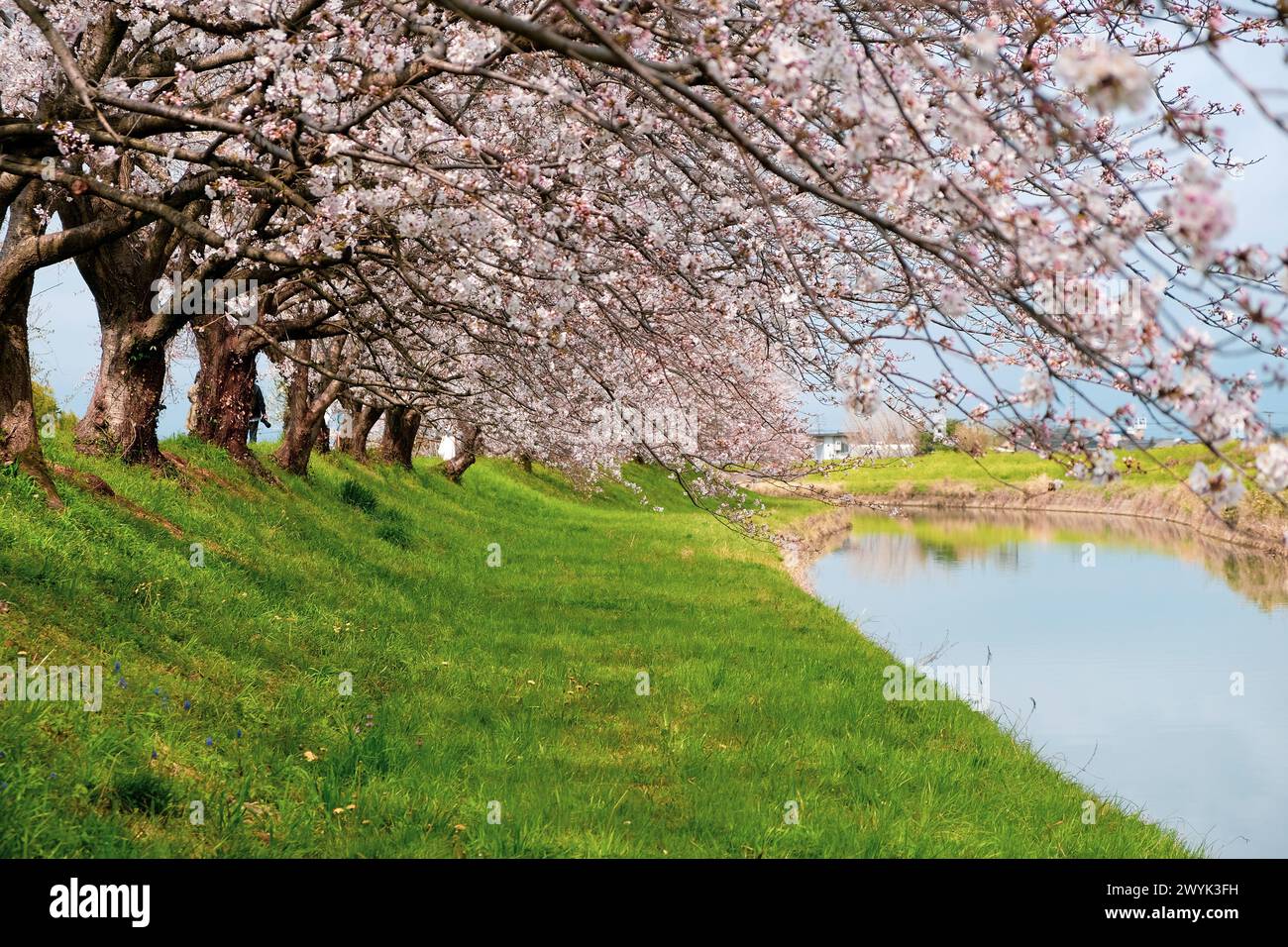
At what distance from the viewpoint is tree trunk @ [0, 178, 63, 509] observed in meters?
8.25

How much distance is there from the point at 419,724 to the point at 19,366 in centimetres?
541

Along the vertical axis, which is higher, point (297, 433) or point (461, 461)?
point (297, 433)

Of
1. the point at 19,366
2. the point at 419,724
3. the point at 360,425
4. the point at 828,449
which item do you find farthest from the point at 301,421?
the point at 828,449

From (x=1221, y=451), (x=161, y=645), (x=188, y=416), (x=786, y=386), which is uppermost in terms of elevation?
(x=786, y=386)

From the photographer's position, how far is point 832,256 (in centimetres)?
802

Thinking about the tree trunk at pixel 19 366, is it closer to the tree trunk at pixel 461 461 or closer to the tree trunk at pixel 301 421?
the tree trunk at pixel 301 421

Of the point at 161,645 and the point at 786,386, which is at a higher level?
the point at 786,386

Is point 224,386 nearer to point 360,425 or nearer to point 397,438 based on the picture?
point 360,425

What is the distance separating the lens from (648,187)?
24.2 ft

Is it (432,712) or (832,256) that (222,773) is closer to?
(432,712)
